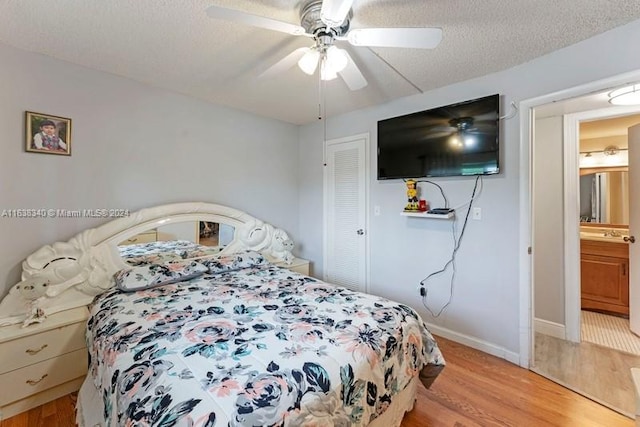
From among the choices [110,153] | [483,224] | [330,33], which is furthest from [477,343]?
[110,153]

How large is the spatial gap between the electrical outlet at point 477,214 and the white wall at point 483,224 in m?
0.04

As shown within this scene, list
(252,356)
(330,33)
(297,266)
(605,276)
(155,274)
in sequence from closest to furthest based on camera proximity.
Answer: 1. (252,356)
2. (330,33)
3. (155,274)
4. (605,276)
5. (297,266)

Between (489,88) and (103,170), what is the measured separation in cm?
326

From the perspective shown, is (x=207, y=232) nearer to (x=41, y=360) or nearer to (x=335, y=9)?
(x=41, y=360)

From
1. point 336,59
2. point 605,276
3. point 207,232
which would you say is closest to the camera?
point 336,59

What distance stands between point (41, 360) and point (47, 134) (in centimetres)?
155

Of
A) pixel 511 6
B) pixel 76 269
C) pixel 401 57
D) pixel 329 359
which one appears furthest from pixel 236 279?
pixel 511 6

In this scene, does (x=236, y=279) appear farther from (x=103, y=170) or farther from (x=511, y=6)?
(x=511, y=6)

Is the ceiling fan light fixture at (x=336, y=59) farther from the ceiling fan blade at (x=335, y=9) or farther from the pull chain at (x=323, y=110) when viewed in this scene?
the pull chain at (x=323, y=110)

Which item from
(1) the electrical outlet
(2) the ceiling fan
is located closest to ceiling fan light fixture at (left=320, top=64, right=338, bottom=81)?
(2) the ceiling fan

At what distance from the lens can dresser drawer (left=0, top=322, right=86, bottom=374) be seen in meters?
1.74

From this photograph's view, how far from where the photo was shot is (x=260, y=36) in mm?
1857

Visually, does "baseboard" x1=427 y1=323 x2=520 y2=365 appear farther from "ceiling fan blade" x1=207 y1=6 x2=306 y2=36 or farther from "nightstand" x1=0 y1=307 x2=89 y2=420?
"nightstand" x1=0 y1=307 x2=89 y2=420

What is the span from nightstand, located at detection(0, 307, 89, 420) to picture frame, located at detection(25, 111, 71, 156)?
46.6 inches
